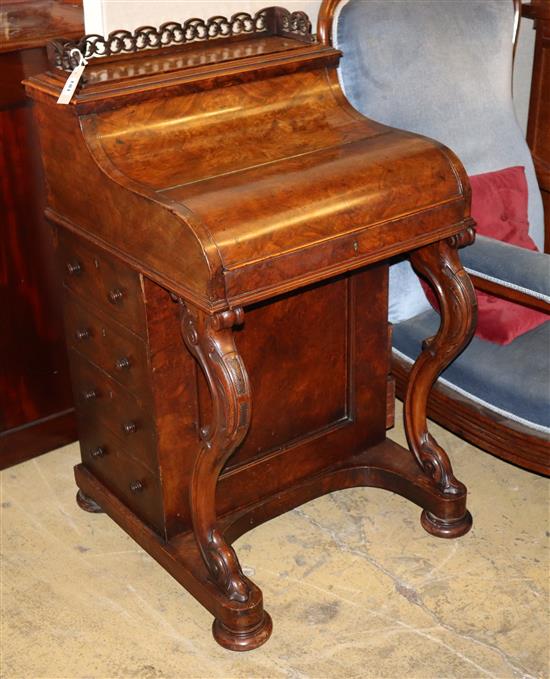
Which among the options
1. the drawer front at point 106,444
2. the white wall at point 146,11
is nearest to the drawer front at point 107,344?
the drawer front at point 106,444

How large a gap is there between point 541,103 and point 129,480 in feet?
5.52

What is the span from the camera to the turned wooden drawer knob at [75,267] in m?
2.33

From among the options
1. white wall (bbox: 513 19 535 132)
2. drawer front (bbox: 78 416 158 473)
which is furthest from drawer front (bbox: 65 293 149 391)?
white wall (bbox: 513 19 535 132)

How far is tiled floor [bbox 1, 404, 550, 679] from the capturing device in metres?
2.21

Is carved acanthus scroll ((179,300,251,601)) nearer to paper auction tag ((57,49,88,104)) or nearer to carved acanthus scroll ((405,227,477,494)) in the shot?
paper auction tag ((57,49,88,104))

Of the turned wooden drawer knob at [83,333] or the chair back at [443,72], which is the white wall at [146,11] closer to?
the chair back at [443,72]

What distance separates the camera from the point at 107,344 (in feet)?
7.65

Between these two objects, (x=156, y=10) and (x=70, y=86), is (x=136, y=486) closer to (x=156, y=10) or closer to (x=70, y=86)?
(x=70, y=86)

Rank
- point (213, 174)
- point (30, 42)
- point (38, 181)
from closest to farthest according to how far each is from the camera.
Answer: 1. point (213, 174)
2. point (30, 42)
3. point (38, 181)

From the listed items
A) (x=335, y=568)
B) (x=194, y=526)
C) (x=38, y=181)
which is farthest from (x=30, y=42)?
(x=335, y=568)

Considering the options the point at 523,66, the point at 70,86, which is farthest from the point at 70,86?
the point at 523,66

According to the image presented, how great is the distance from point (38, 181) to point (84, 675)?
4.05ft

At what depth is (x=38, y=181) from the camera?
2.62m

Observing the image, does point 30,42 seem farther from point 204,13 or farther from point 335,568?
point 335,568
